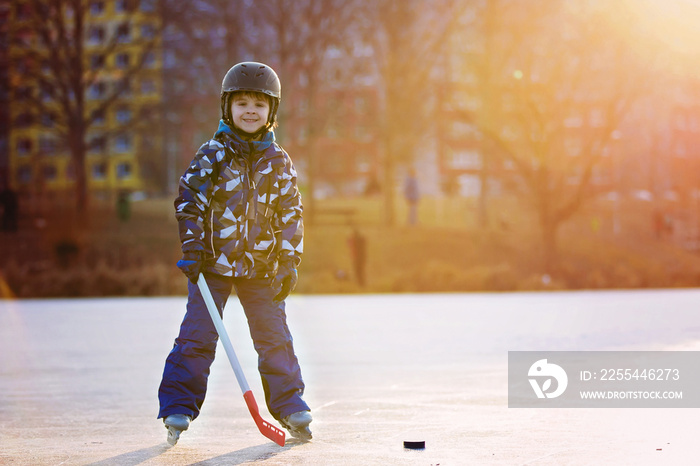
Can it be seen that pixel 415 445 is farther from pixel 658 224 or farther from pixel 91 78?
pixel 658 224

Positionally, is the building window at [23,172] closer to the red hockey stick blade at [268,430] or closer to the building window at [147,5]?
the building window at [147,5]

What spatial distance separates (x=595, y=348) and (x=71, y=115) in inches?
851

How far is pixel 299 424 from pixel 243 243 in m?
0.82

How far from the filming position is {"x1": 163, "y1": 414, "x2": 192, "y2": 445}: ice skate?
16.4ft

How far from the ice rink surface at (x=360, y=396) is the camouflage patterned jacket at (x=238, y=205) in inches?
31.8

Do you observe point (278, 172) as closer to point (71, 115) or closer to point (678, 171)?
point (71, 115)

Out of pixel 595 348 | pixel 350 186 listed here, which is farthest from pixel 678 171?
pixel 595 348

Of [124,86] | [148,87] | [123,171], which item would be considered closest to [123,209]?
[148,87]

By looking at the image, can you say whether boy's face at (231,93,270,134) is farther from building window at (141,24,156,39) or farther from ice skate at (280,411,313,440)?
building window at (141,24,156,39)

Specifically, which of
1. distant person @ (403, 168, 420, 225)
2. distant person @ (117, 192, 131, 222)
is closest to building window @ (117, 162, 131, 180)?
distant person @ (117, 192, 131, 222)

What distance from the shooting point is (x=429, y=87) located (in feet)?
107

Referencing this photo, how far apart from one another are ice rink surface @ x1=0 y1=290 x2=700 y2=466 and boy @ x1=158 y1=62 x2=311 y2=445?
9.5 inches

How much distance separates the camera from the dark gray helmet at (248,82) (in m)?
5.20
